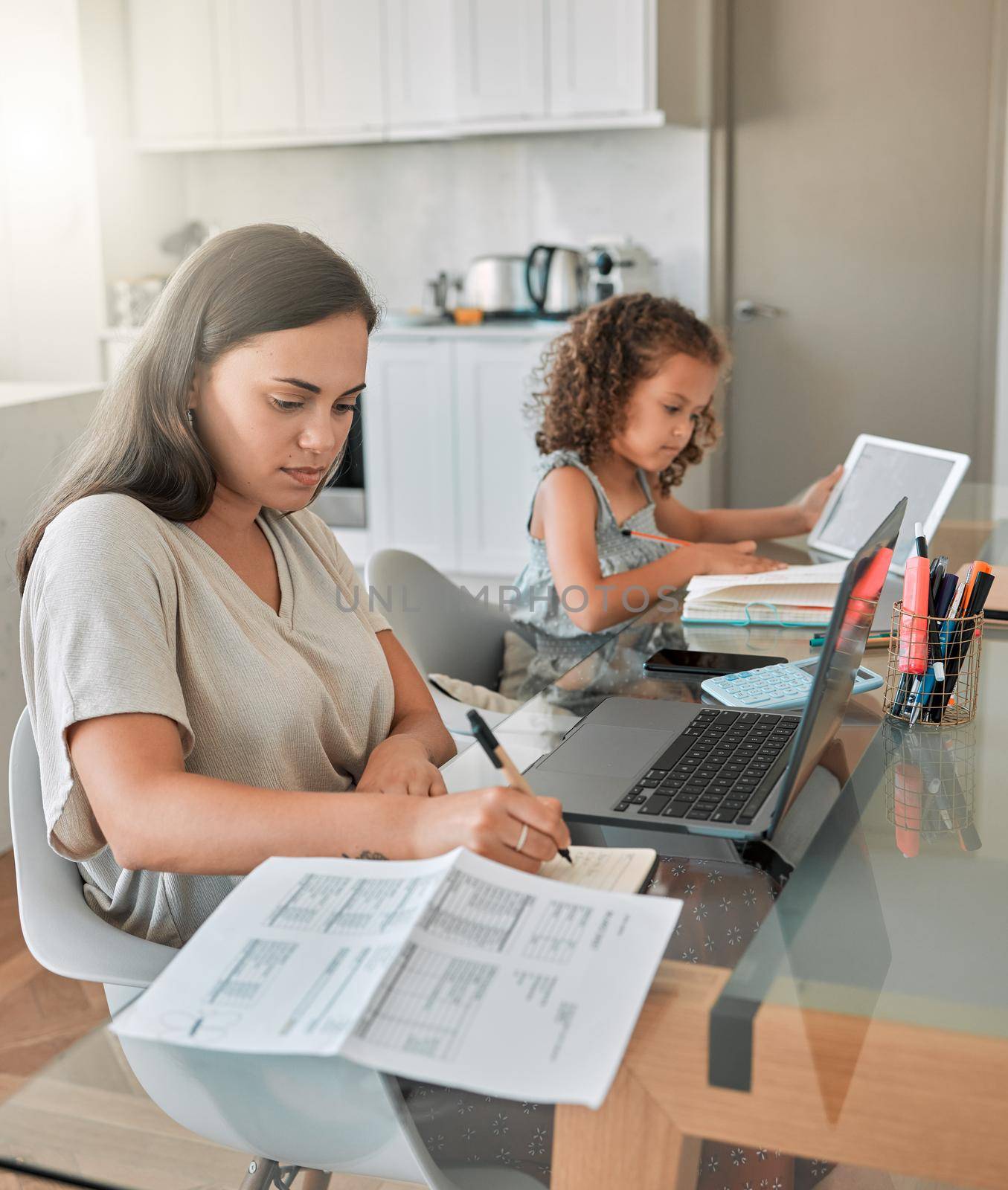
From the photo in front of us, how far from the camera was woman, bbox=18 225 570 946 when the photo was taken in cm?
89

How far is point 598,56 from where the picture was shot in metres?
3.68

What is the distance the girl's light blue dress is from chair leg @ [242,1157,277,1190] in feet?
3.61

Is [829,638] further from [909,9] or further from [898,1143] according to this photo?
[909,9]

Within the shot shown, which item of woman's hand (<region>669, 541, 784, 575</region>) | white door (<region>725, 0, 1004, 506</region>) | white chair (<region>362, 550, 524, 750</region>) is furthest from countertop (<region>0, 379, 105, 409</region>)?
white door (<region>725, 0, 1004, 506</region>)

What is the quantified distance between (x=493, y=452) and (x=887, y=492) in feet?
6.60

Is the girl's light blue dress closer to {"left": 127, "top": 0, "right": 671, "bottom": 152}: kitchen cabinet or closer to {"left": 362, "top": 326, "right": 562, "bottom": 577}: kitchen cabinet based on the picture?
{"left": 362, "top": 326, "right": 562, "bottom": 577}: kitchen cabinet

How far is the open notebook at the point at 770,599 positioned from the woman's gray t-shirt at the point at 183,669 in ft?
1.81

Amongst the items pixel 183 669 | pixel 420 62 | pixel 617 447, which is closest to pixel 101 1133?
pixel 183 669

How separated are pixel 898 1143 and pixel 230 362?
79 centimetres

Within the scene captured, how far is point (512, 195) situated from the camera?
14.1 ft

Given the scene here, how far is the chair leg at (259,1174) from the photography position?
73cm

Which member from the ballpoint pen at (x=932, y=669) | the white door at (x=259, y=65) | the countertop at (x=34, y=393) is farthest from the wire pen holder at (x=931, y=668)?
the white door at (x=259, y=65)

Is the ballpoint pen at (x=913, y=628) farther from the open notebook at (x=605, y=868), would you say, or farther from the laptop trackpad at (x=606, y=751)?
the open notebook at (x=605, y=868)

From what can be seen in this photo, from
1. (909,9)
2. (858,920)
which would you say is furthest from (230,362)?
(909,9)
